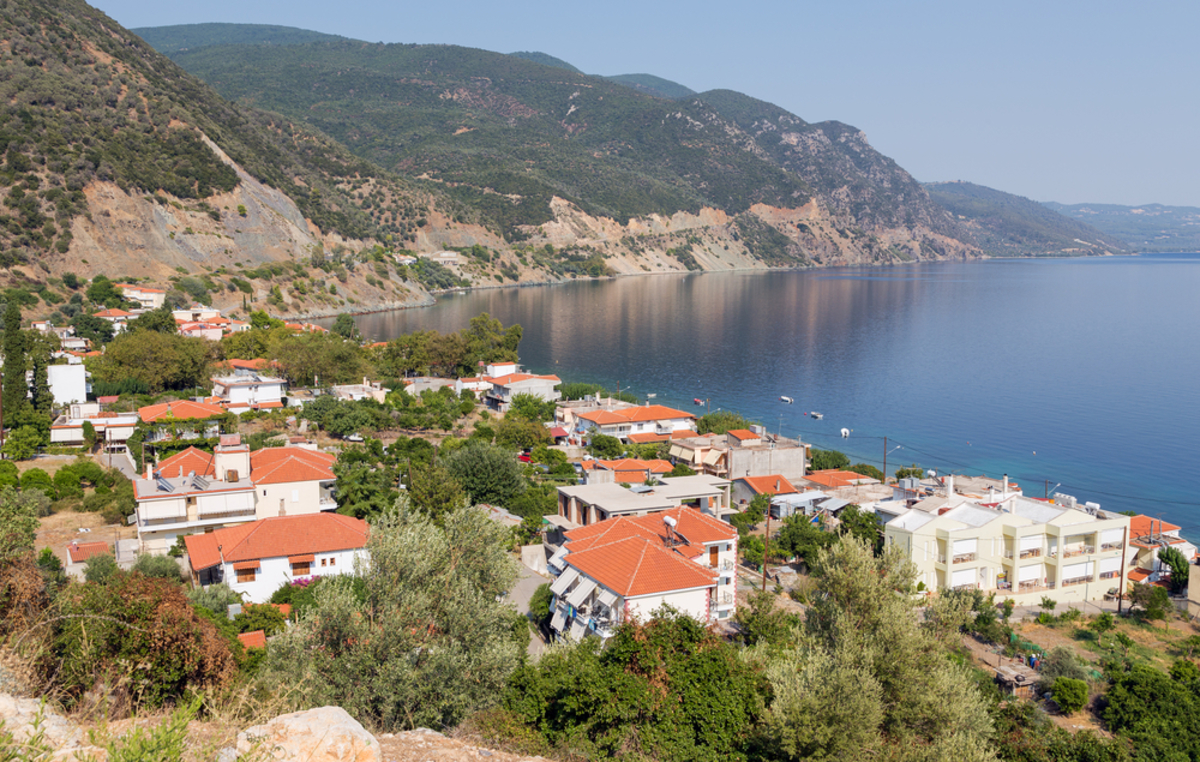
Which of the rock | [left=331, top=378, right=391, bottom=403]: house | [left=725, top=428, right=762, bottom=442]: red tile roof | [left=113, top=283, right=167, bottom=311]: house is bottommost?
[left=725, top=428, right=762, bottom=442]: red tile roof

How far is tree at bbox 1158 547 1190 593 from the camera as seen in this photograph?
2742 centimetres

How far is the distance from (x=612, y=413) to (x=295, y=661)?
36.4m

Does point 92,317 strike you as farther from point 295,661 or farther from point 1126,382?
point 1126,382

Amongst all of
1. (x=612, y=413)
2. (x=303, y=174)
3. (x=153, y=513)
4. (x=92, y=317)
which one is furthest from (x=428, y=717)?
(x=303, y=174)

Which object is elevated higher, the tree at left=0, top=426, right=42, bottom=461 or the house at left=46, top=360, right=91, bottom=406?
the house at left=46, top=360, right=91, bottom=406

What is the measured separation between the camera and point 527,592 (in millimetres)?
22734

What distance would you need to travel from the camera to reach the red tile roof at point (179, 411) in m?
38.7

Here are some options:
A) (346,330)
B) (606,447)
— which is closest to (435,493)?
(606,447)

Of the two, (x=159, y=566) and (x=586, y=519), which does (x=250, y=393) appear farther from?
(x=586, y=519)

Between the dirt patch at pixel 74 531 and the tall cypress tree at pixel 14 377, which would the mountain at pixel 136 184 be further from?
the dirt patch at pixel 74 531

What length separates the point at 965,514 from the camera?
27719mm

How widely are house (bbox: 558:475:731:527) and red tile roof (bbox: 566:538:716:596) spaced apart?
13.1 ft

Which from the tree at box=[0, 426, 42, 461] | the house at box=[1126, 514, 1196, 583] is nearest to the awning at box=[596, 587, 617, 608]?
the house at box=[1126, 514, 1196, 583]

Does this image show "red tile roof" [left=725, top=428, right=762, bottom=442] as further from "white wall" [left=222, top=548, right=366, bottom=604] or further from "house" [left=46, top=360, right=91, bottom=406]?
"house" [left=46, top=360, right=91, bottom=406]
